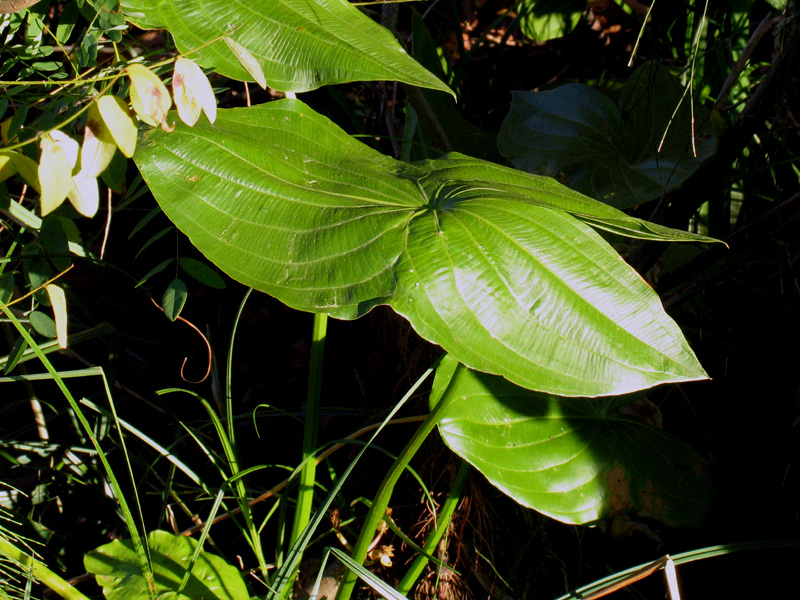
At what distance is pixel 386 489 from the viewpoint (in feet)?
2.31

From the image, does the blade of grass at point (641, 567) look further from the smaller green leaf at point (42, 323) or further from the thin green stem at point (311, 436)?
the smaller green leaf at point (42, 323)

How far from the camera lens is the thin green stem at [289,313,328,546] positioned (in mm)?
829

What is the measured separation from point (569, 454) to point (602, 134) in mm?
643

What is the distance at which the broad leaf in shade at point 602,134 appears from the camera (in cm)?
112

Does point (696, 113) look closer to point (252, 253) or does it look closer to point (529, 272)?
point (529, 272)

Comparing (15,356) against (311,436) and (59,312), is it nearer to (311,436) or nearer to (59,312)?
(59,312)

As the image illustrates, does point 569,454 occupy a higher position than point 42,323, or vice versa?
point 42,323

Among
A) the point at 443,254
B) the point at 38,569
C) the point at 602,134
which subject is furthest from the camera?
the point at 602,134

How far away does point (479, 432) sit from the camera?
0.76 meters

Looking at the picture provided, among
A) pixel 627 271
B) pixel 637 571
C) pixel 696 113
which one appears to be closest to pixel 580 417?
pixel 637 571

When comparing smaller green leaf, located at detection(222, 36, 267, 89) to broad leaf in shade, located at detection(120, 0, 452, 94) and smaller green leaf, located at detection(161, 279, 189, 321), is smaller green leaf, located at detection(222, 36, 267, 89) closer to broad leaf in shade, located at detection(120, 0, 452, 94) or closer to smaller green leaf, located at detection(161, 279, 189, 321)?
broad leaf in shade, located at detection(120, 0, 452, 94)

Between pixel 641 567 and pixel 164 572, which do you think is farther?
pixel 164 572

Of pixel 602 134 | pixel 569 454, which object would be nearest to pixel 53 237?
pixel 569 454

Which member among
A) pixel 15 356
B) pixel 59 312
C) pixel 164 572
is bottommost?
pixel 164 572
